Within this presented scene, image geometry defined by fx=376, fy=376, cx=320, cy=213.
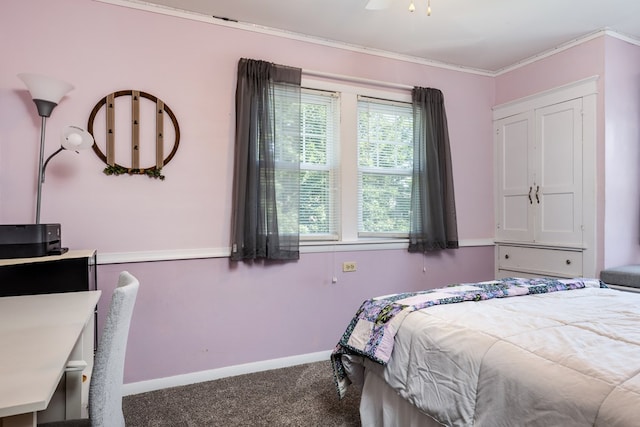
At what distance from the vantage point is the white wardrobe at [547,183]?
2967mm

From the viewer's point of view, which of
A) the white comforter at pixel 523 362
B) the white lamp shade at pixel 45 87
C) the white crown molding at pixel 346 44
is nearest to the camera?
the white comforter at pixel 523 362

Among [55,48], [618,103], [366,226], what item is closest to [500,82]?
[618,103]

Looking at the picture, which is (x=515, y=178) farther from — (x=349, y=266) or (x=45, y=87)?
(x=45, y=87)

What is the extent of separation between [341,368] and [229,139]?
68.8 inches

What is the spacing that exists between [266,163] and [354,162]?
31.3 inches

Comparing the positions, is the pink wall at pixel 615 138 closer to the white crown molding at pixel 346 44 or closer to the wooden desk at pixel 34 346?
the white crown molding at pixel 346 44

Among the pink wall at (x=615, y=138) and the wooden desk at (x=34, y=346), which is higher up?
the pink wall at (x=615, y=138)

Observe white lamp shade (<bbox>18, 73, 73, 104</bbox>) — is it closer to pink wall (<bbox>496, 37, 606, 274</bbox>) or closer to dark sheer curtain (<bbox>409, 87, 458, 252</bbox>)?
dark sheer curtain (<bbox>409, 87, 458, 252</bbox>)

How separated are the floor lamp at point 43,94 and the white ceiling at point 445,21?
2.87 ft

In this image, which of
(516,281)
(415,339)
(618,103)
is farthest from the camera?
(618,103)

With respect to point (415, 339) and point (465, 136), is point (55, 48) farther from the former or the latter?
point (465, 136)

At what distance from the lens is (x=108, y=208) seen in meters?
2.41

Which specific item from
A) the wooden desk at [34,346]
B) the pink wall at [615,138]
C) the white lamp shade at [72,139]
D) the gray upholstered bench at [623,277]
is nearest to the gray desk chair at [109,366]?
the wooden desk at [34,346]

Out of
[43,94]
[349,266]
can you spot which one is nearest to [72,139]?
[43,94]
